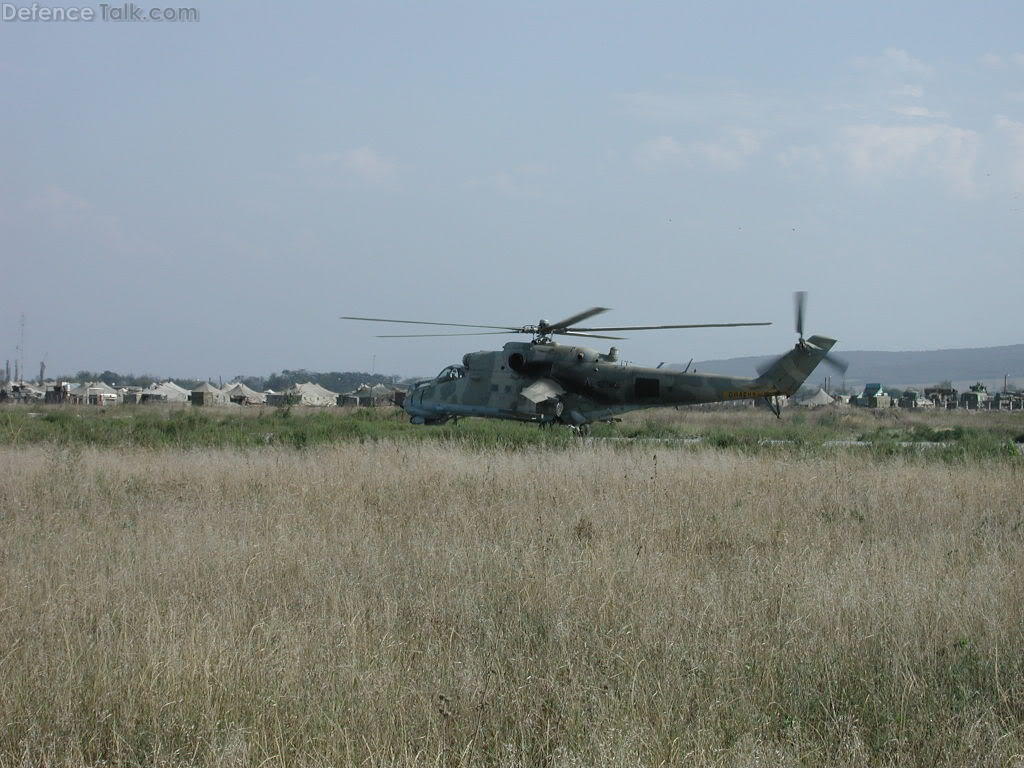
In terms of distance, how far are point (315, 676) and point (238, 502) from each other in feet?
20.6

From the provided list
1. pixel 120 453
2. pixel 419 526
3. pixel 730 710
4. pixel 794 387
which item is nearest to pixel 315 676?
pixel 730 710

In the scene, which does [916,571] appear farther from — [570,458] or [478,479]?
[570,458]

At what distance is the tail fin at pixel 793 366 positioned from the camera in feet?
70.4

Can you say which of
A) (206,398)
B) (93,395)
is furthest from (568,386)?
(93,395)

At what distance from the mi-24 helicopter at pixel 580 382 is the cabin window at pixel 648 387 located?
0.02 meters

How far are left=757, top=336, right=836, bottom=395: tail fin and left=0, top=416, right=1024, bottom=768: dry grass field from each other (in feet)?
35.5

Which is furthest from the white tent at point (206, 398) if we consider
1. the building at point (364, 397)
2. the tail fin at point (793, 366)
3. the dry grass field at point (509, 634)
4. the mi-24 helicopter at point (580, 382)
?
the dry grass field at point (509, 634)

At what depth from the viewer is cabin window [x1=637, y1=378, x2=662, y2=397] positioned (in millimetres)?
22094

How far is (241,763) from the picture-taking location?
396 centimetres

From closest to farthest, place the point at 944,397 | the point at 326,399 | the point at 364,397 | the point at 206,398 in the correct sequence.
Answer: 1. the point at 206,398
2. the point at 364,397
3. the point at 326,399
4. the point at 944,397

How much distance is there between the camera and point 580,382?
2295 cm

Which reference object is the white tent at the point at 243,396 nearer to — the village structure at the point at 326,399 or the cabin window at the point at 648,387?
the village structure at the point at 326,399

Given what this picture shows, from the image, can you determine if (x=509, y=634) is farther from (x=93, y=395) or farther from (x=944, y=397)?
(x=944, y=397)

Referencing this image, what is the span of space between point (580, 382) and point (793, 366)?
477 cm
